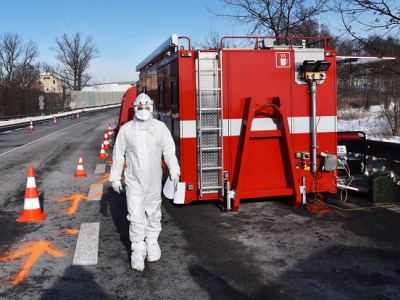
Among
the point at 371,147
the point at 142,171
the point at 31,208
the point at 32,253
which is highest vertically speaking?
the point at 142,171

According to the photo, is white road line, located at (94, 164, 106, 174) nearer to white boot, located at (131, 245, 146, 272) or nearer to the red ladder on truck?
the red ladder on truck

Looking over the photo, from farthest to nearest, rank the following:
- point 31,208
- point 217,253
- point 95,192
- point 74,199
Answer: point 95,192
point 74,199
point 31,208
point 217,253

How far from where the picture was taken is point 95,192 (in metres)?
9.16

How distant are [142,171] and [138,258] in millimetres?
938

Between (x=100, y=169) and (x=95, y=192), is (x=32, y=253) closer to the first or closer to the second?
(x=95, y=192)

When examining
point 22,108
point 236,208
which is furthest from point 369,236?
point 22,108

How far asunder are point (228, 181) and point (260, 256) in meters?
2.11

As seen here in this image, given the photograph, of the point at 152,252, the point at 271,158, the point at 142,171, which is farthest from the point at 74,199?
the point at 142,171

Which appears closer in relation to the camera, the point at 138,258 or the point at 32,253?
the point at 138,258

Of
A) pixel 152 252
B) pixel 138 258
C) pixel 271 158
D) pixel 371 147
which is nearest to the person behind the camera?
pixel 138 258

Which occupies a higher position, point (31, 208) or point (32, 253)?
point (31, 208)

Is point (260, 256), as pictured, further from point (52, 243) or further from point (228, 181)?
point (52, 243)

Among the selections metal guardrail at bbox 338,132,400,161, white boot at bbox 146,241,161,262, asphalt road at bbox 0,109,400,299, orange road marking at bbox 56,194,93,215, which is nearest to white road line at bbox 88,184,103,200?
orange road marking at bbox 56,194,93,215

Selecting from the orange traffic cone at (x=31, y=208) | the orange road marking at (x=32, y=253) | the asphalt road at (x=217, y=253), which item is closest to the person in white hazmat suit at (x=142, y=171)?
the asphalt road at (x=217, y=253)
